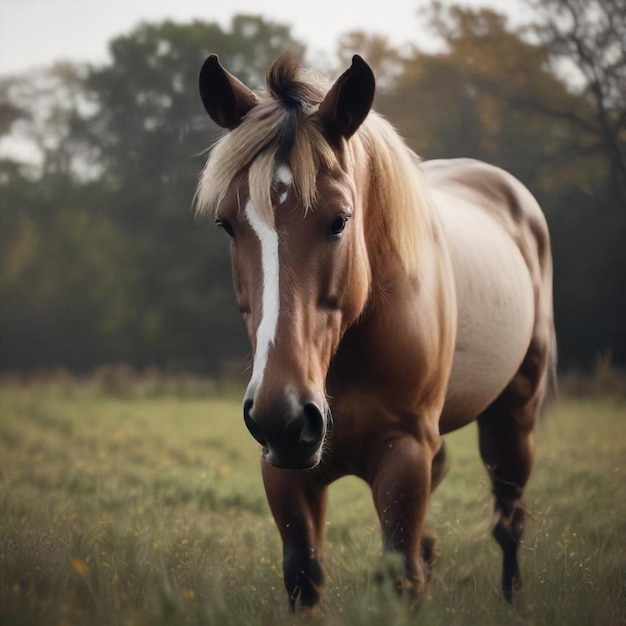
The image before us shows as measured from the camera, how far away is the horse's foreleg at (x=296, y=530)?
294 centimetres

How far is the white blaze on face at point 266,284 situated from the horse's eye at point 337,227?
184mm

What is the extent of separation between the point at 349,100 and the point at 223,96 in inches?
18.2

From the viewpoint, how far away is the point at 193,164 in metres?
17.6

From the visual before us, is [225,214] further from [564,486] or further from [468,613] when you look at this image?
[564,486]

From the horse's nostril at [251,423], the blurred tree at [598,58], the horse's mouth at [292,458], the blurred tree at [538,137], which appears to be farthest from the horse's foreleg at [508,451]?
the blurred tree at [538,137]

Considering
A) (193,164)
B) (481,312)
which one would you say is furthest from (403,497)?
(193,164)

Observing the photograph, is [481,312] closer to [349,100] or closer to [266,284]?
[349,100]

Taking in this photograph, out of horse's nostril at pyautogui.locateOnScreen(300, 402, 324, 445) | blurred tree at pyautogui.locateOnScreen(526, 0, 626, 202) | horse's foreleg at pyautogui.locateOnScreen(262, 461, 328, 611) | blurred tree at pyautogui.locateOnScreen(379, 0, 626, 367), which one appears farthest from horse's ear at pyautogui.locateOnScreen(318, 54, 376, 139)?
blurred tree at pyautogui.locateOnScreen(379, 0, 626, 367)

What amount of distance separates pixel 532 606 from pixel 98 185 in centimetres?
1809

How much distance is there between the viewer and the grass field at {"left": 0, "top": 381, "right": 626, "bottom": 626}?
8.06ft

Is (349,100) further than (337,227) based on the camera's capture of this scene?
Yes

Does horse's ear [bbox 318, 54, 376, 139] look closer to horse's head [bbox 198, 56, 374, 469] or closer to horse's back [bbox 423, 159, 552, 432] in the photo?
horse's head [bbox 198, 56, 374, 469]

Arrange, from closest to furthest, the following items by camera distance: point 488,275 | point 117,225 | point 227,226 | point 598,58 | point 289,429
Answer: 1. point 289,429
2. point 227,226
3. point 488,275
4. point 598,58
5. point 117,225

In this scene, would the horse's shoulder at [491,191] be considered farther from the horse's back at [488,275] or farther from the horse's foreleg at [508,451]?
the horse's foreleg at [508,451]
